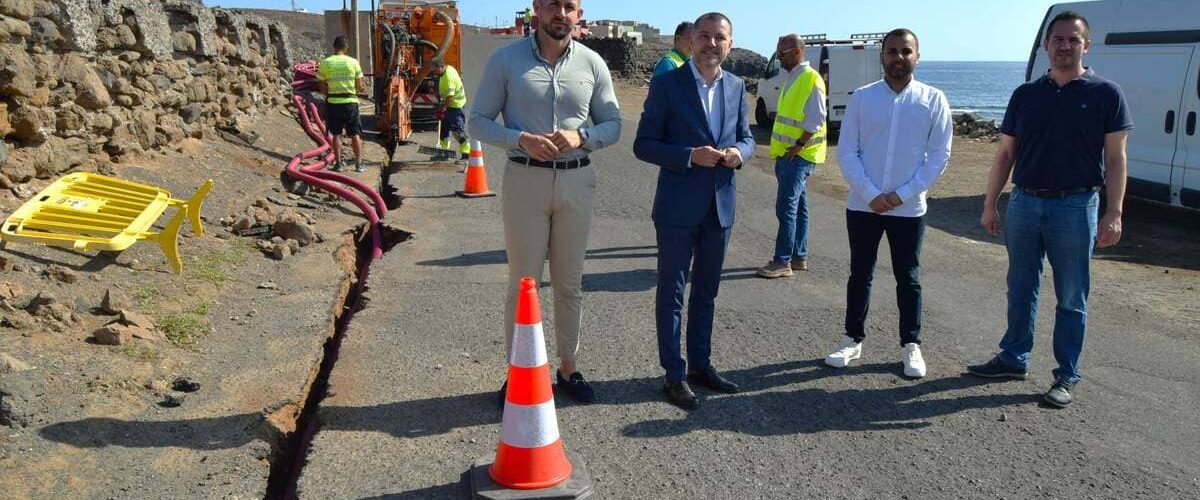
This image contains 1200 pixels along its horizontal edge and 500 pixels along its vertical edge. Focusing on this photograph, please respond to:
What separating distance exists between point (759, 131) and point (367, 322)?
1858 centimetres

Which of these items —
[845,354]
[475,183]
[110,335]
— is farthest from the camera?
[475,183]

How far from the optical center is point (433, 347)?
5.55 metres

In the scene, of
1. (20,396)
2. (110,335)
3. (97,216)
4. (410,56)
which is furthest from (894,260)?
(410,56)

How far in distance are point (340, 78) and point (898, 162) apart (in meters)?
9.27

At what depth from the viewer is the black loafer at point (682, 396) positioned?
462cm

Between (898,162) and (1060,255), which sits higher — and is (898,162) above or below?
above

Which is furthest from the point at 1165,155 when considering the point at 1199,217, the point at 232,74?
the point at 232,74

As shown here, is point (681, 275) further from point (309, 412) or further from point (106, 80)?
point (106, 80)

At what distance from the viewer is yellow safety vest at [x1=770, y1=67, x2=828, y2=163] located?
285 inches

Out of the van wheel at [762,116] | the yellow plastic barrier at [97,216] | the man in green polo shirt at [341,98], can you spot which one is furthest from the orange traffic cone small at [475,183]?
the van wheel at [762,116]

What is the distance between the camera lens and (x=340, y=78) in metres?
12.6

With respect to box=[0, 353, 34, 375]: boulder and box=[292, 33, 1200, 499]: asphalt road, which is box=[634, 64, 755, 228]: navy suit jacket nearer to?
box=[292, 33, 1200, 499]: asphalt road

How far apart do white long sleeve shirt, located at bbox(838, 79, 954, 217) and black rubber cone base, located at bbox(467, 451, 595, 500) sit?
7.34 feet

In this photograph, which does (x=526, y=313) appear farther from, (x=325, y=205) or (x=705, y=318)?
(x=325, y=205)
